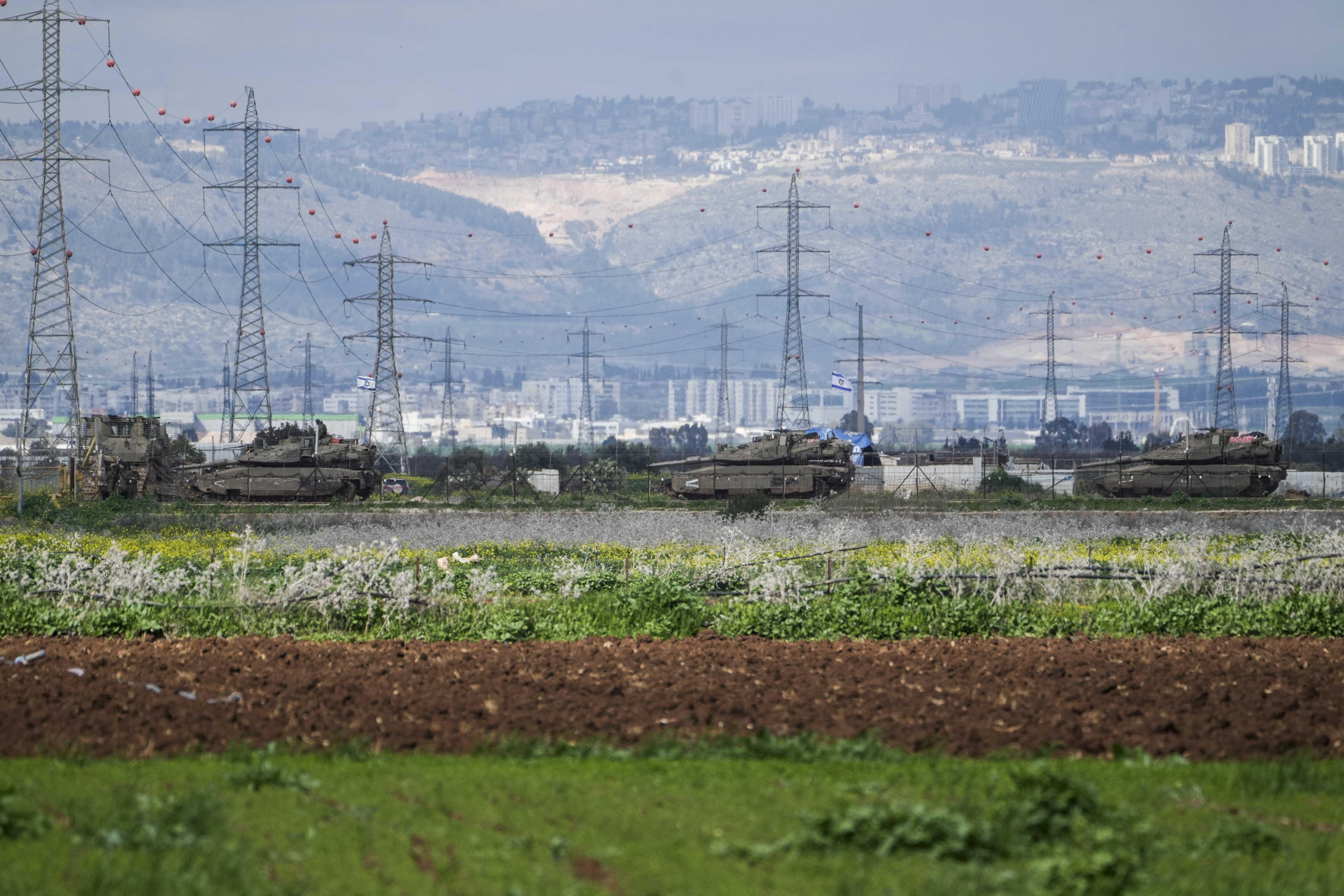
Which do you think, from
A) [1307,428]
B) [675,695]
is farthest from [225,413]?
[675,695]

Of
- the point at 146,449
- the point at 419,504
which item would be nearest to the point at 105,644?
the point at 419,504

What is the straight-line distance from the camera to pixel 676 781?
9562mm

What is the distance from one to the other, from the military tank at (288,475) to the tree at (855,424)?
84.0 meters

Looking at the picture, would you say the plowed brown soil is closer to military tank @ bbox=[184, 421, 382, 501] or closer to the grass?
the grass

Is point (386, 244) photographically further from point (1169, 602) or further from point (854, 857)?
point (854, 857)

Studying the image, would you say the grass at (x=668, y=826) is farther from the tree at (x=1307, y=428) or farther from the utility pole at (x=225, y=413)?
the tree at (x=1307, y=428)

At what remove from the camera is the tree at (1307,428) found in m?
152

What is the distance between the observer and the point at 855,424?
168 metres

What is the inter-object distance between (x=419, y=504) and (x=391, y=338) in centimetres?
3229

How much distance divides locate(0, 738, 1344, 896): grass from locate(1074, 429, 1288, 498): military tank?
48.3 m

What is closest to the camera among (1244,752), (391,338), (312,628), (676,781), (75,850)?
(75,850)

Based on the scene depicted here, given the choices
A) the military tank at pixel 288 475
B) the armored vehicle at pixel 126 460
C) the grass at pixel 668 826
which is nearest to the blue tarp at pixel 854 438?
the military tank at pixel 288 475

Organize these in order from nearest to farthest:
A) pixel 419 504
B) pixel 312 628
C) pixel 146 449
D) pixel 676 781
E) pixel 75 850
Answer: pixel 75 850
pixel 676 781
pixel 312 628
pixel 419 504
pixel 146 449

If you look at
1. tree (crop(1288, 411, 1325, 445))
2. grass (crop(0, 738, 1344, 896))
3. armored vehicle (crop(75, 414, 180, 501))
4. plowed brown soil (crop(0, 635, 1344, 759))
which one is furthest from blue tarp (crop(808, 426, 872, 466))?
tree (crop(1288, 411, 1325, 445))
